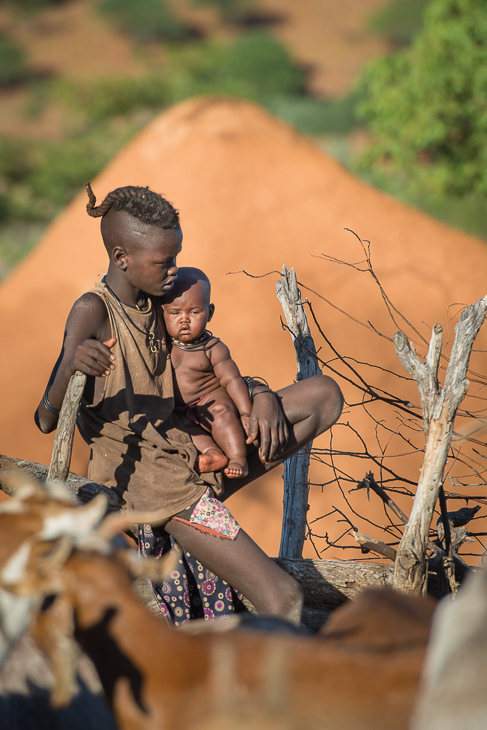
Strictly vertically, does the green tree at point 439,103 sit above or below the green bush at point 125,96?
below

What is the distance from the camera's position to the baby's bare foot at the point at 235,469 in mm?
2195

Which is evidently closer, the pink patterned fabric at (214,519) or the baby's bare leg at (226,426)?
the pink patterned fabric at (214,519)

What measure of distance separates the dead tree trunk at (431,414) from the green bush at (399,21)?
107ft

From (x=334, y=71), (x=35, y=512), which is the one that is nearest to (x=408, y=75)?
(x=35, y=512)

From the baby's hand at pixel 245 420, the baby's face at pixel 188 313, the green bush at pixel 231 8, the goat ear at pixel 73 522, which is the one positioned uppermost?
the green bush at pixel 231 8

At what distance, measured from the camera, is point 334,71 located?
1219 inches

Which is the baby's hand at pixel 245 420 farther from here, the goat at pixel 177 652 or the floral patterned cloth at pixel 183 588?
the goat at pixel 177 652

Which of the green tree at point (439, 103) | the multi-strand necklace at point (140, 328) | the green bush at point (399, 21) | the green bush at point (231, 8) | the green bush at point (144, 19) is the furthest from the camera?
the green bush at point (231, 8)

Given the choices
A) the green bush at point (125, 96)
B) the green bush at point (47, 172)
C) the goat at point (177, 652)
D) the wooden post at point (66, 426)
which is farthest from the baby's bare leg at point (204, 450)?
the green bush at point (125, 96)

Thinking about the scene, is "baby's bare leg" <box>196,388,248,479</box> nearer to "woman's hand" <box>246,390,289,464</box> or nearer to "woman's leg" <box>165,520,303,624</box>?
"woman's hand" <box>246,390,289,464</box>

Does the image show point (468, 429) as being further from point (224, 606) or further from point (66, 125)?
point (66, 125)

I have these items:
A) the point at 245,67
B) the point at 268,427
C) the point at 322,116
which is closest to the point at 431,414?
the point at 268,427

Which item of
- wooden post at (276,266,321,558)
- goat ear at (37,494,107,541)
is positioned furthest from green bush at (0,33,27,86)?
goat ear at (37,494,107,541)

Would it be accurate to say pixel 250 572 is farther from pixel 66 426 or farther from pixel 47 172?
pixel 47 172
